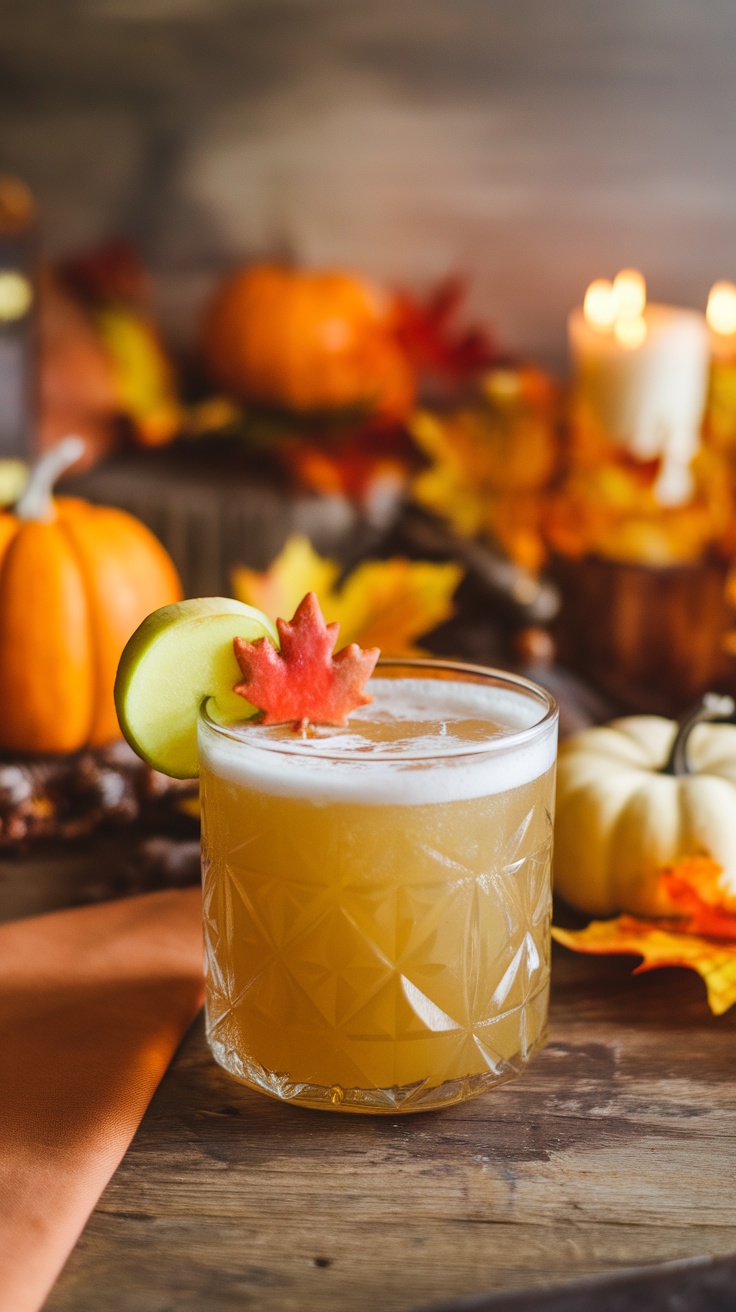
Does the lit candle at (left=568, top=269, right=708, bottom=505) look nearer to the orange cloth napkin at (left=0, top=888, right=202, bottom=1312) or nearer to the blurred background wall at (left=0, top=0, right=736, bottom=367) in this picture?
the blurred background wall at (left=0, top=0, right=736, bottom=367)

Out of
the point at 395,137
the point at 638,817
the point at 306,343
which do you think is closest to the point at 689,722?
the point at 638,817

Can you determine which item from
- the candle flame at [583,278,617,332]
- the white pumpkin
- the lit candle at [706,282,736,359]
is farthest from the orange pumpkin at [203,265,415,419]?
the white pumpkin

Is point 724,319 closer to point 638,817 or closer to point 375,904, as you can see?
point 638,817

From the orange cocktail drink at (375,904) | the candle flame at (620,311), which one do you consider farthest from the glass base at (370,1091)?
the candle flame at (620,311)

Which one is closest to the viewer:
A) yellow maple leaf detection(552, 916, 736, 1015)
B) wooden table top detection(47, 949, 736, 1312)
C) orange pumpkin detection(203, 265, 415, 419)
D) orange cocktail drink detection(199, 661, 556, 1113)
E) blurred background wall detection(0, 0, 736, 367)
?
wooden table top detection(47, 949, 736, 1312)

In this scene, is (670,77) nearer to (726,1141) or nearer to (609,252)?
(609,252)
